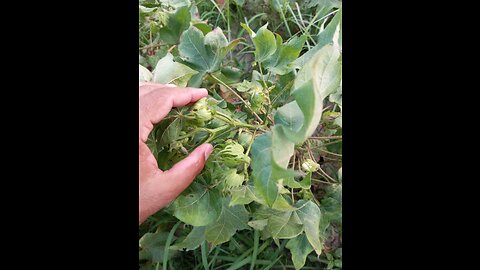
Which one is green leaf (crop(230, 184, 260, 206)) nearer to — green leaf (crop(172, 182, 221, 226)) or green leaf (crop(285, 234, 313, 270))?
green leaf (crop(172, 182, 221, 226))

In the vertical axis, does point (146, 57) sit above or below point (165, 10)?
below

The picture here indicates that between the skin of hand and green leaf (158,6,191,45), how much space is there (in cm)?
17

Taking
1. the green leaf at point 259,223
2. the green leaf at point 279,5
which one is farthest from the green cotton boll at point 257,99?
the green leaf at point 279,5

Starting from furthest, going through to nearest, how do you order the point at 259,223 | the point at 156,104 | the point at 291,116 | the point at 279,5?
the point at 279,5, the point at 259,223, the point at 156,104, the point at 291,116

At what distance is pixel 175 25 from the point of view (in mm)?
829

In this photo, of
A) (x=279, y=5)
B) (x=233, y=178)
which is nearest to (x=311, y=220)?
(x=233, y=178)

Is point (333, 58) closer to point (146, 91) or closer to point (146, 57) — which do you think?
point (146, 91)

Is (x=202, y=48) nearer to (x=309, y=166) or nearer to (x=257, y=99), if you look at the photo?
(x=257, y=99)

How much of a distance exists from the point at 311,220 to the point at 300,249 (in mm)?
93

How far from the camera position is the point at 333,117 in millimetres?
813

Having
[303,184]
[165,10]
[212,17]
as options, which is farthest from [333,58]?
[212,17]

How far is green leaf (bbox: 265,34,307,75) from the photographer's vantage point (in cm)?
75
